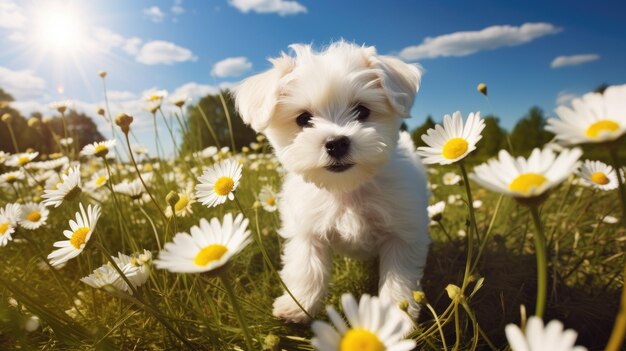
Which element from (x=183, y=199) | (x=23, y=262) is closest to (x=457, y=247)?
(x=183, y=199)

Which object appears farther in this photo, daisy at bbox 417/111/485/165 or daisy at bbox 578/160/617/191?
daisy at bbox 578/160/617/191

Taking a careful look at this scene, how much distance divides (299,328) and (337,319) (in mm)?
1452

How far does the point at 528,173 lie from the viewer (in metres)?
0.88

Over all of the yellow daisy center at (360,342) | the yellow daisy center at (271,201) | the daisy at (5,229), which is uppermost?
the yellow daisy center at (360,342)

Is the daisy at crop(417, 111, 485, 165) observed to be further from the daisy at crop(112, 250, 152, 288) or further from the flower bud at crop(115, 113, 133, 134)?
the flower bud at crop(115, 113, 133, 134)

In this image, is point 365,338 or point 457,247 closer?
point 365,338

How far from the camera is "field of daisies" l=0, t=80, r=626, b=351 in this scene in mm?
844

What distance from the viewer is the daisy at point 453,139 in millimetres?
1293

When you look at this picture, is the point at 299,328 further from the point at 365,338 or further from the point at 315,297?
the point at 365,338

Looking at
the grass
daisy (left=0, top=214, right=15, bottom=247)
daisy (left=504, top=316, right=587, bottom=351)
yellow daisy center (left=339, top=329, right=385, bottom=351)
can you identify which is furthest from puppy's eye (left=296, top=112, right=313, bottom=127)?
daisy (left=504, top=316, right=587, bottom=351)

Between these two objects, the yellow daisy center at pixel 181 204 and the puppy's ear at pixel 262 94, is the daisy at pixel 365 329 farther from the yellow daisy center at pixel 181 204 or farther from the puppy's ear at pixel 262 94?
the puppy's ear at pixel 262 94

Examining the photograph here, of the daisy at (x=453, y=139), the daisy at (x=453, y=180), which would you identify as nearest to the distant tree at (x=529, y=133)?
the daisy at (x=453, y=180)

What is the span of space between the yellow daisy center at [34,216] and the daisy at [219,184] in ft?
4.09

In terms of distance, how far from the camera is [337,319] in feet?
2.56
